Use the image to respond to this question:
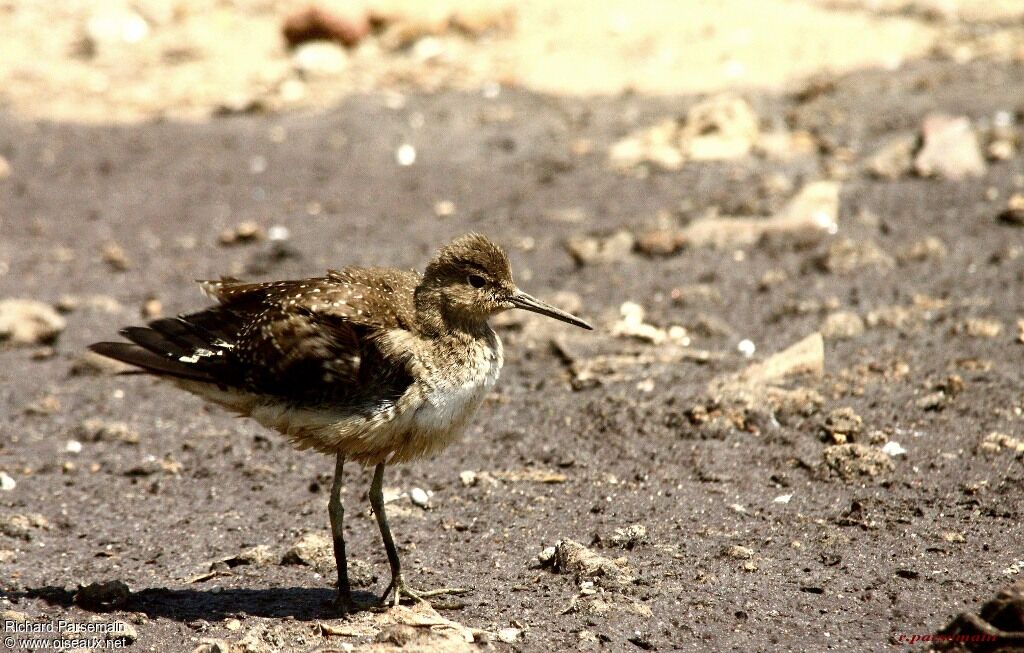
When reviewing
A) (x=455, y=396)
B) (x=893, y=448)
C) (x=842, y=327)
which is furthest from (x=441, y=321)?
(x=842, y=327)

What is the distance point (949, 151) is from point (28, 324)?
269 inches

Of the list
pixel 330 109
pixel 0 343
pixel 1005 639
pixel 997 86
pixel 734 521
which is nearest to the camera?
pixel 1005 639

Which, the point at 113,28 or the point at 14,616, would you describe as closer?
the point at 14,616

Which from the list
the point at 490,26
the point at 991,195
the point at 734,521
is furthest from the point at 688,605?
the point at 490,26

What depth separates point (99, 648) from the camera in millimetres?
5215

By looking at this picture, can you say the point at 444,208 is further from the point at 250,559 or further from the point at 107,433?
the point at 250,559

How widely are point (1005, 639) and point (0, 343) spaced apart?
267 inches

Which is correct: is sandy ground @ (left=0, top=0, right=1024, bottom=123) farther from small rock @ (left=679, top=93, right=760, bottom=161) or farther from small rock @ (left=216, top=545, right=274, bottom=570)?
small rock @ (left=216, top=545, right=274, bottom=570)

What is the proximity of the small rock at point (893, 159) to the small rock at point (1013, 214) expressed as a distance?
0.98 meters

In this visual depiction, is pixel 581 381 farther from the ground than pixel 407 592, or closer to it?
closer to it

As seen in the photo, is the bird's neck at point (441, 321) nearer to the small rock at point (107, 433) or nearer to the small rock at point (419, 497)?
the small rock at point (419, 497)

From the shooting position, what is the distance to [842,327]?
321 inches

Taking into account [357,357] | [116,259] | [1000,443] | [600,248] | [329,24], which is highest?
[357,357]

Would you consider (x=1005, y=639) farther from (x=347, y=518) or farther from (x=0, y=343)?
(x=0, y=343)
